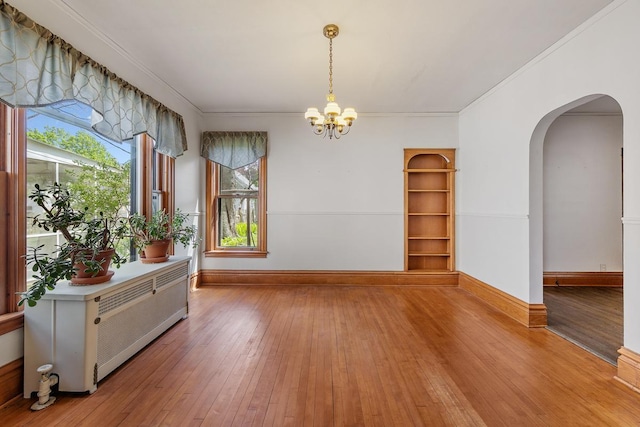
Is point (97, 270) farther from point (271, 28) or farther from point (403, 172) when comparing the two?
point (403, 172)

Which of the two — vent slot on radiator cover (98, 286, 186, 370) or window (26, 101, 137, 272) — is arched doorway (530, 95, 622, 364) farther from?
window (26, 101, 137, 272)

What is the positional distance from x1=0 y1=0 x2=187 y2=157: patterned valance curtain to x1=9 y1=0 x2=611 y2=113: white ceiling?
0.21m

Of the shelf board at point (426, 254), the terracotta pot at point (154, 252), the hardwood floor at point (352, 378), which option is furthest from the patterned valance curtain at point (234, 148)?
the shelf board at point (426, 254)

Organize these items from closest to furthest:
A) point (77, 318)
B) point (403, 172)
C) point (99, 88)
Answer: point (77, 318) → point (99, 88) → point (403, 172)

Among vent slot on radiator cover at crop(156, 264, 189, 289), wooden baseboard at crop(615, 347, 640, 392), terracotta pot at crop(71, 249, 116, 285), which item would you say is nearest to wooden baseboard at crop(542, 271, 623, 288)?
wooden baseboard at crop(615, 347, 640, 392)

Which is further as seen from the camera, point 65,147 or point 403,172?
point 403,172

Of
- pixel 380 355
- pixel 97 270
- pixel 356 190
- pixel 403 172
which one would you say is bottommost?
pixel 380 355

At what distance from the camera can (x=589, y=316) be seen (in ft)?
10.6

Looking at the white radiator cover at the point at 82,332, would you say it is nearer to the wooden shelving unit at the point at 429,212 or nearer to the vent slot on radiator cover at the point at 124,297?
the vent slot on radiator cover at the point at 124,297

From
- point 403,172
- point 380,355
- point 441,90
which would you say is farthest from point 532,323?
point 441,90

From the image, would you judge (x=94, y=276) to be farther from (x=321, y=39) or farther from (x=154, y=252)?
(x=321, y=39)

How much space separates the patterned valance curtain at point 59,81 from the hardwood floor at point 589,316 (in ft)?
15.3

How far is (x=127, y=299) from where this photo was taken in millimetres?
2291

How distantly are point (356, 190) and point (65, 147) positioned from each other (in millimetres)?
3561
